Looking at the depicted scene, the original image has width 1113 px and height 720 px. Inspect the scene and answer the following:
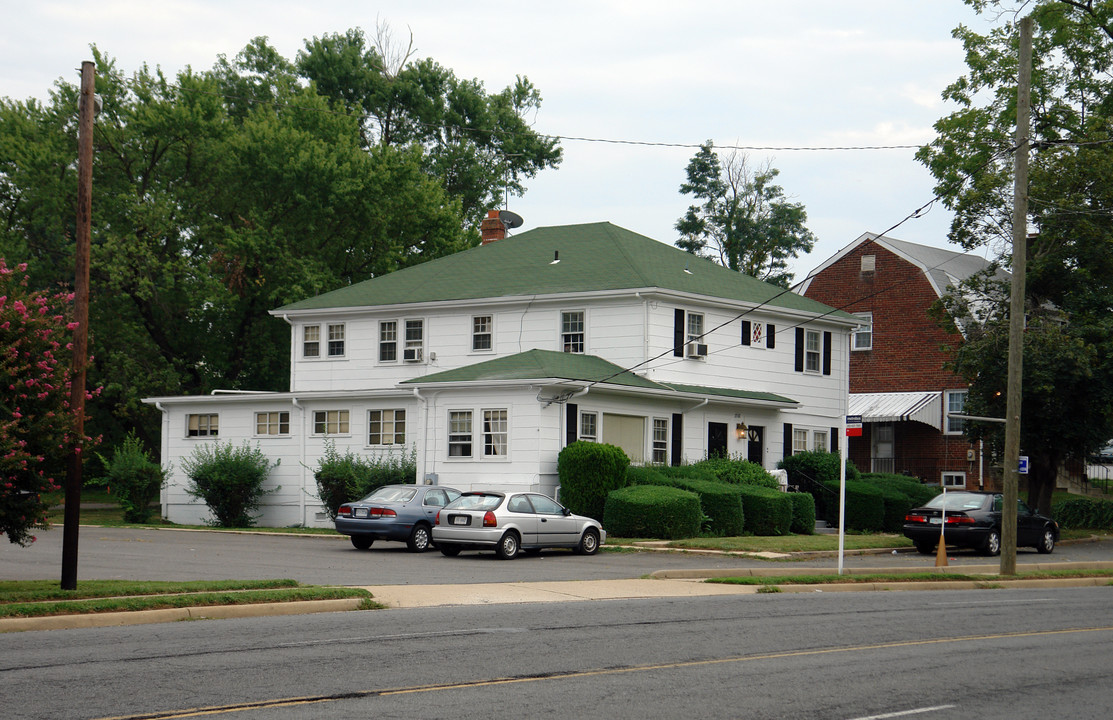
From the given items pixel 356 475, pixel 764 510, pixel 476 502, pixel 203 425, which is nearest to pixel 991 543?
pixel 764 510

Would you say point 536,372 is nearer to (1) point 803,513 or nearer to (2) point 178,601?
(1) point 803,513

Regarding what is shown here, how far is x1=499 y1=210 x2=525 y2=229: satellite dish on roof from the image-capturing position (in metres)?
47.4

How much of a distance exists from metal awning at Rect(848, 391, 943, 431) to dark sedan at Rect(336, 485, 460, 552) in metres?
26.1

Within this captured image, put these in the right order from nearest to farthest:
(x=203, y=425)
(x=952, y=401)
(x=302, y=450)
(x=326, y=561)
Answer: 1. (x=326, y=561)
2. (x=302, y=450)
3. (x=203, y=425)
4. (x=952, y=401)

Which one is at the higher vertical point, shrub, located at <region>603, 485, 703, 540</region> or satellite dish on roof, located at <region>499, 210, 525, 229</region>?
satellite dish on roof, located at <region>499, 210, 525, 229</region>

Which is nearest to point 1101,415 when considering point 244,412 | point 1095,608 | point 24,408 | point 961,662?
point 1095,608

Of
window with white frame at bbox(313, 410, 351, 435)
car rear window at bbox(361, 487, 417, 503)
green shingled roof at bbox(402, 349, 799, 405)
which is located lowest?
car rear window at bbox(361, 487, 417, 503)

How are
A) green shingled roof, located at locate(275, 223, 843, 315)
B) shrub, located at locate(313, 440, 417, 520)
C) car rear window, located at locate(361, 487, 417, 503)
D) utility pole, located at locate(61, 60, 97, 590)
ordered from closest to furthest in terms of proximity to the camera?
utility pole, located at locate(61, 60, 97, 590) → car rear window, located at locate(361, 487, 417, 503) → shrub, located at locate(313, 440, 417, 520) → green shingled roof, located at locate(275, 223, 843, 315)

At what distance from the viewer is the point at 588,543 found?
26578mm

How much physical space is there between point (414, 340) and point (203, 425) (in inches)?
289

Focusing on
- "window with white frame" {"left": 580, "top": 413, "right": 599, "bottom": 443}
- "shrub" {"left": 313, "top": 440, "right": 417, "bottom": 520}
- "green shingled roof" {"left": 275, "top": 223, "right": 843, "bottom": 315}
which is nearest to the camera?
"window with white frame" {"left": 580, "top": 413, "right": 599, "bottom": 443}

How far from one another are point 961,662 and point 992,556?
63.6 feet

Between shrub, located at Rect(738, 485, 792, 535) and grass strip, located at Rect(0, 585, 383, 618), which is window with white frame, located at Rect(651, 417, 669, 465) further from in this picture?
grass strip, located at Rect(0, 585, 383, 618)

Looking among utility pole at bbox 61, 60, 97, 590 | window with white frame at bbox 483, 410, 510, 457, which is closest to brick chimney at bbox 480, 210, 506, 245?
window with white frame at bbox 483, 410, 510, 457
